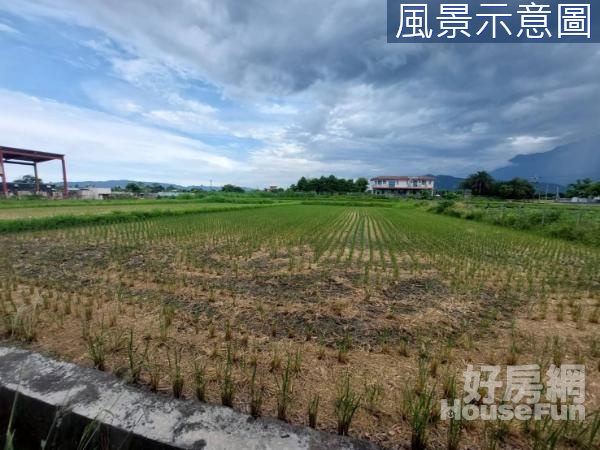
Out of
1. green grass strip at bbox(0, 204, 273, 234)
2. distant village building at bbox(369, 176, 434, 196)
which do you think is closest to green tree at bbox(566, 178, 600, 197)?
distant village building at bbox(369, 176, 434, 196)

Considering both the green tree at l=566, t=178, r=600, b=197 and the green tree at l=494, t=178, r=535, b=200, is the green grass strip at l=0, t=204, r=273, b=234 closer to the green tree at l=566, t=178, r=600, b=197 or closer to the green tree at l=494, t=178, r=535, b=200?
the green tree at l=494, t=178, r=535, b=200

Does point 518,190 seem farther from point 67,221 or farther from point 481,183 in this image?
point 67,221

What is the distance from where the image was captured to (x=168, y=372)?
2.60 metres

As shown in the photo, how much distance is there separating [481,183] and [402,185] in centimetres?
1973

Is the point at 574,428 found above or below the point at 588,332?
above

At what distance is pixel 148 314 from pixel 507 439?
4353 millimetres

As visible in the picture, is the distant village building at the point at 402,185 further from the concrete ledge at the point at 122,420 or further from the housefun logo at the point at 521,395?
the concrete ledge at the point at 122,420

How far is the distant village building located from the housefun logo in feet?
263

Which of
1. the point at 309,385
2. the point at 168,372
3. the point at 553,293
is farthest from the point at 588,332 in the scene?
the point at 168,372

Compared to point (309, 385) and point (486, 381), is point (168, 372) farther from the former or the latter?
point (486, 381)

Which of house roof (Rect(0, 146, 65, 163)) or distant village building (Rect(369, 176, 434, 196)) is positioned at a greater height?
house roof (Rect(0, 146, 65, 163))

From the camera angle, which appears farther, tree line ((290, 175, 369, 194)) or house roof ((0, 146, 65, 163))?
tree line ((290, 175, 369, 194))

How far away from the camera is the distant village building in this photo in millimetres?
78562

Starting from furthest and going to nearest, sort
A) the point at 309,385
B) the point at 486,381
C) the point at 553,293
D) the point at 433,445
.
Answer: the point at 553,293 < the point at 486,381 < the point at 309,385 < the point at 433,445
